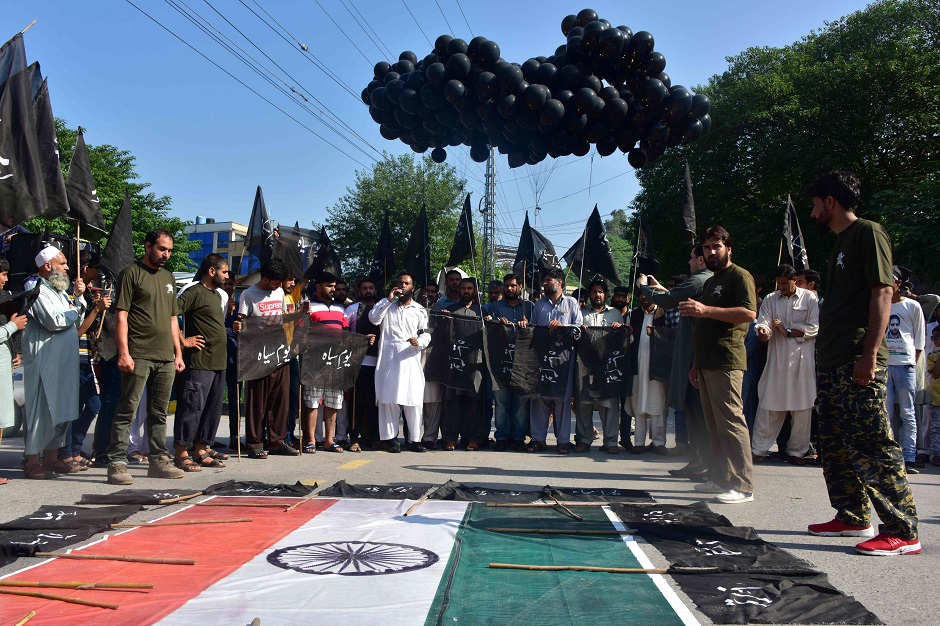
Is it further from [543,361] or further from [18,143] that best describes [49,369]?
[543,361]

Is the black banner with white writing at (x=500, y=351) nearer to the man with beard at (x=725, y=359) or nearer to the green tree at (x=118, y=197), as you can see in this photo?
the man with beard at (x=725, y=359)

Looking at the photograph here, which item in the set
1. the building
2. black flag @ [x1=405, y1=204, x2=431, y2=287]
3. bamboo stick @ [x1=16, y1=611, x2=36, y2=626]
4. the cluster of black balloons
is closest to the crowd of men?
black flag @ [x1=405, y1=204, x2=431, y2=287]

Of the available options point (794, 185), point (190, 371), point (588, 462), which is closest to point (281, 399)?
point (190, 371)

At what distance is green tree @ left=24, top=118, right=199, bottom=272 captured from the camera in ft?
102

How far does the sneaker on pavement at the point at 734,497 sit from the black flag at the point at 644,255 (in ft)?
17.3

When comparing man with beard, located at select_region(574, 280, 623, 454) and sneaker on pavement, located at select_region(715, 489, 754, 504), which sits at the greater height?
man with beard, located at select_region(574, 280, 623, 454)

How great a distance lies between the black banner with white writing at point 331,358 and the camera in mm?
9312

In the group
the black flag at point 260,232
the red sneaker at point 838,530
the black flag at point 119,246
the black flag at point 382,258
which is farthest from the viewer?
the black flag at point 382,258

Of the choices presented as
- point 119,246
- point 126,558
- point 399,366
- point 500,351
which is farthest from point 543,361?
point 126,558

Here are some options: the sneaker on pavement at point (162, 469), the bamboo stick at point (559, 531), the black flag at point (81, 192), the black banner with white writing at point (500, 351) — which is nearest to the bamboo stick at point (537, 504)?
the bamboo stick at point (559, 531)

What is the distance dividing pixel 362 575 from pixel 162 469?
3.80 m

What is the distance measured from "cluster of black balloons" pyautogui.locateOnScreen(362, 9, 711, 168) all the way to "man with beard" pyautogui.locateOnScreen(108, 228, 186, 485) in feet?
18.9

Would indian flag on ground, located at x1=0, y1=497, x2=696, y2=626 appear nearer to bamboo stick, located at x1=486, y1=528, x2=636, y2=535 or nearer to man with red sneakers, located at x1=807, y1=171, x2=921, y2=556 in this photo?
bamboo stick, located at x1=486, y1=528, x2=636, y2=535

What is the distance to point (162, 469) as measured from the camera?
6.89m
